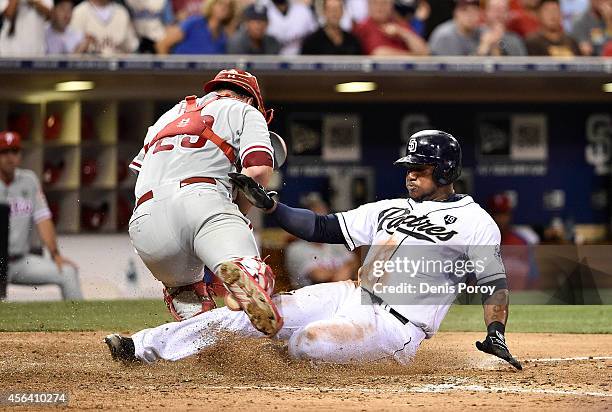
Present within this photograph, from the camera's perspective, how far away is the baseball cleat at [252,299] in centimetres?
518

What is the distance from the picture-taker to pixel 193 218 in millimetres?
5496

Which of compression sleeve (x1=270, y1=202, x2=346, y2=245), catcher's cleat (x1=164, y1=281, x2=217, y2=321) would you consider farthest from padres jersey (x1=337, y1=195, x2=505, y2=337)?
catcher's cleat (x1=164, y1=281, x2=217, y2=321)

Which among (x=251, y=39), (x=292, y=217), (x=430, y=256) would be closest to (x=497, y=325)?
(x=430, y=256)

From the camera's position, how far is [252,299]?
5.18m

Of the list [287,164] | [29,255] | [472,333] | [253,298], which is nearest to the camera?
[253,298]

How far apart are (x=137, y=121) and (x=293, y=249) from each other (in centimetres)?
253

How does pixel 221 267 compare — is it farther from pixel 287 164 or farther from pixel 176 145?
pixel 287 164

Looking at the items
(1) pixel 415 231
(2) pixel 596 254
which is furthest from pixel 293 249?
(1) pixel 415 231

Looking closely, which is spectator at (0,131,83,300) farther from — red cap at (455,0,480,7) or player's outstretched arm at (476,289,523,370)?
player's outstretched arm at (476,289,523,370)

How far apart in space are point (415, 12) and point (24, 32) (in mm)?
4043

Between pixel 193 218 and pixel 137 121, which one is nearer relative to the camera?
pixel 193 218

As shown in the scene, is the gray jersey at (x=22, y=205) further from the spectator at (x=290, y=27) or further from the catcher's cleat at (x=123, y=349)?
the catcher's cleat at (x=123, y=349)

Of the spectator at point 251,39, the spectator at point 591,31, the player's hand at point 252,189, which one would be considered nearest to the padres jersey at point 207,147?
the player's hand at point 252,189

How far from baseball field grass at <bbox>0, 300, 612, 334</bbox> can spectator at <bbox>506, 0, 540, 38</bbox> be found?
312 cm
